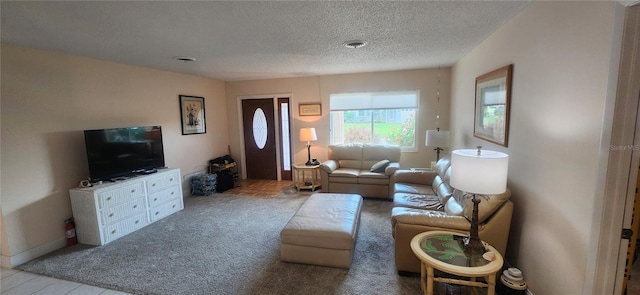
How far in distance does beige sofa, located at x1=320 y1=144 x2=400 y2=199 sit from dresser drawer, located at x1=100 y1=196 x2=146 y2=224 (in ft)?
9.01

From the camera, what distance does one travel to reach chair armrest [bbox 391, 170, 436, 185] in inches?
152

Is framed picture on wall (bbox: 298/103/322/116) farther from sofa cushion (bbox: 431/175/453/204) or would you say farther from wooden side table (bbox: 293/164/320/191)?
sofa cushion (bbox: 431/175/453/204)

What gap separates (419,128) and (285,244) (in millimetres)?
3598

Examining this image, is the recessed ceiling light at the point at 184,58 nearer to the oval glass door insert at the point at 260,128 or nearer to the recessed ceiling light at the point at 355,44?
the recessed ceiling light at the point at 355,44

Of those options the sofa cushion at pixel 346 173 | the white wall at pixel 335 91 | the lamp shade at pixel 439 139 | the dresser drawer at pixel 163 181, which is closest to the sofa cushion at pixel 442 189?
the lamp shade at pixel 439 139

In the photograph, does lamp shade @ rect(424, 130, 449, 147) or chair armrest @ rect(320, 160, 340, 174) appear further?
chair armrest @ rect(320, 160, 340, 174)

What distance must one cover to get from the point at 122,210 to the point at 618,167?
4.51 metres

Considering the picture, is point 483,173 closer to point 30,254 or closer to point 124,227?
point 124,227

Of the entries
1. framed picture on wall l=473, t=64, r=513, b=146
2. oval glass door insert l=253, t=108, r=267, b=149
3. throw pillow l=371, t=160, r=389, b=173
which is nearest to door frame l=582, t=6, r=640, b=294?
framed picture on wall l=473, t=64, r=513, b=146

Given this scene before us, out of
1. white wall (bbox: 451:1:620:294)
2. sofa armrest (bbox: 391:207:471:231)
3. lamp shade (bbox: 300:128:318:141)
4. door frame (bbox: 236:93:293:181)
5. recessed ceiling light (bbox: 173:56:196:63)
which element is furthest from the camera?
door frame (bbox: 236:93:293:181)

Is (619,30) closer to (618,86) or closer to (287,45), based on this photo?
(618,86)

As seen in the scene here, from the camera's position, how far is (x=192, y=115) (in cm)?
504

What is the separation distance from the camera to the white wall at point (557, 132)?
138 centimetres

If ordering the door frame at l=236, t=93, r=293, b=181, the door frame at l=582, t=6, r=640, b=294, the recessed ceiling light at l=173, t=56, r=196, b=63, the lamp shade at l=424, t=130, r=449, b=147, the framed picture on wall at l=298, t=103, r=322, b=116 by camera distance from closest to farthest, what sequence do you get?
the door frame at l=582, t=6, r=640, b=294 < the recessed ceiling light at l=173, t=56, r=196, b=63 < the lamp shade at l=424, t=130, r=449, b=147 < the framed picture on wall at l=298, t=103, r=322, b=116 < the door frame at l=236, t=93, r=293, b=181
